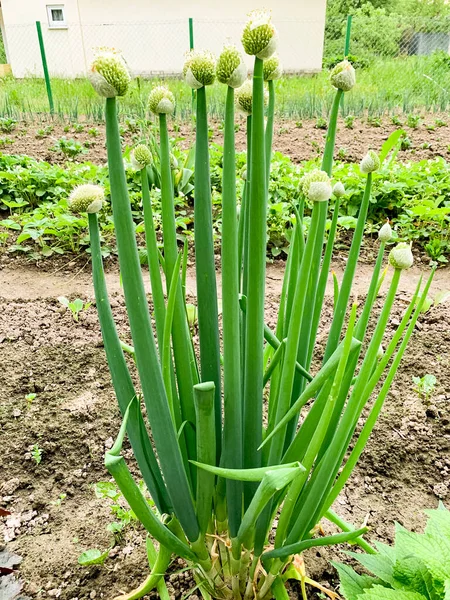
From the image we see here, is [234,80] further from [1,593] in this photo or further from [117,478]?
[1,593]

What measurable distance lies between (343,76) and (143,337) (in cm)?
52

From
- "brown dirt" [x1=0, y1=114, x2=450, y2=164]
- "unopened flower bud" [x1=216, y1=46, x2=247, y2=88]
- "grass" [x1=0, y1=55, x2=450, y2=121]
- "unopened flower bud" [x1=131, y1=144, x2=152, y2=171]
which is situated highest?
"unopened flower bud" [x1=216, y1=46, x2=247, y2=88]

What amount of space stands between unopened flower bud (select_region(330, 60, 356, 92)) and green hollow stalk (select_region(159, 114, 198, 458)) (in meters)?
0.28

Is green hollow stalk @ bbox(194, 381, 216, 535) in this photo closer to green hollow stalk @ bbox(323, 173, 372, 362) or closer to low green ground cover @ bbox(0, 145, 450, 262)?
green hollow stalk @ bbox(323, 173, 372, 362)

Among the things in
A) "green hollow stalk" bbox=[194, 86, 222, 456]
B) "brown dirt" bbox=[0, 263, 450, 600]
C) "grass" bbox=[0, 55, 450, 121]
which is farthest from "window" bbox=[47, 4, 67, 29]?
"green hollow stalk" bbox=[194, 86, 222, 456]

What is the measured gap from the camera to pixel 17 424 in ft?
5.90

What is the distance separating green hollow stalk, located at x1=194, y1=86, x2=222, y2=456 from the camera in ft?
2.68

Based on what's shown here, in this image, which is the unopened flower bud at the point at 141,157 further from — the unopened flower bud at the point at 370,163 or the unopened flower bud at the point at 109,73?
the unopened flower bud at the point at 370,163

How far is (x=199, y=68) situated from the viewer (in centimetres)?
74

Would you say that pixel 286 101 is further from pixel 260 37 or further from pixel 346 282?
pixel 260 37

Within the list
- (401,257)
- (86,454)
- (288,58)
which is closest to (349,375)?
(401,257)

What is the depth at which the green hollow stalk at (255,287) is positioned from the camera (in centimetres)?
73

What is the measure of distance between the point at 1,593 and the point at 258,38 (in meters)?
1.07

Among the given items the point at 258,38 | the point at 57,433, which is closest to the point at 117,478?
the point at 258,38
